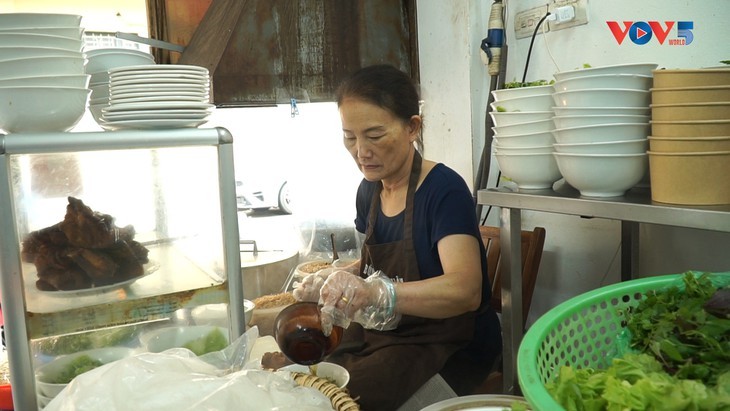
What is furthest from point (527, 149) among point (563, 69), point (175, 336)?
point (175, 336)

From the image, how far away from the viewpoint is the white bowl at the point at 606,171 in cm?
124

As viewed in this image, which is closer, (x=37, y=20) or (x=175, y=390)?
(x=175, y=390)

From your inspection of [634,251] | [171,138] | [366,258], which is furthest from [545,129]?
[171,138]

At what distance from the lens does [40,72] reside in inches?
47.9

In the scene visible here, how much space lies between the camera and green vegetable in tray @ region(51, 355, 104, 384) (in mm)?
1315

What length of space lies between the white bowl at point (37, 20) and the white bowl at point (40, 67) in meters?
0.07

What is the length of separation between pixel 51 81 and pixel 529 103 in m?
1.21

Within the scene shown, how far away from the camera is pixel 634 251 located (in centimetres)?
181

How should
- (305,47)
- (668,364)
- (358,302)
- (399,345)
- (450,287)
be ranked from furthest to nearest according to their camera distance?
(305,47) → (399,345) → (450,287) → (358,302) → (668,364)

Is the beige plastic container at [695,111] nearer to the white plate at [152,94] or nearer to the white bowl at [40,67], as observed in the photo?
the white plate at [152,94]

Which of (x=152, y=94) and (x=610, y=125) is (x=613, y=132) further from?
(x=152, y=94)

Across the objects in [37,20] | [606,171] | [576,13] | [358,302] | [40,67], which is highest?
[576,13]

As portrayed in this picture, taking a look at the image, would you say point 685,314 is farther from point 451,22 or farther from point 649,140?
point 451,22

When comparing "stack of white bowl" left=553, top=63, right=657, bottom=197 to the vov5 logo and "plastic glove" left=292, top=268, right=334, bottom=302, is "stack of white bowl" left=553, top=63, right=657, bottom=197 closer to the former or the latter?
the vov5 logo
